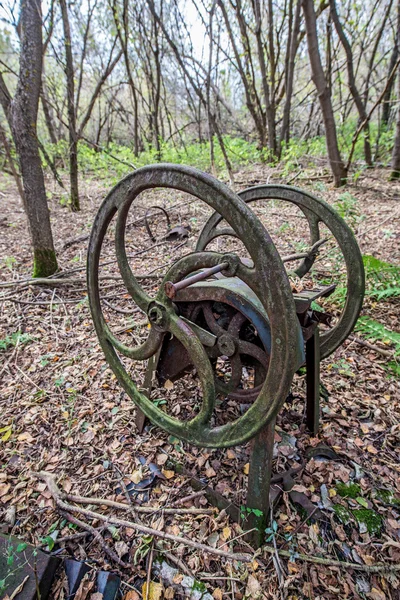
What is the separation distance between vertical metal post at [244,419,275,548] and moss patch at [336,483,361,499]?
17.6 inches

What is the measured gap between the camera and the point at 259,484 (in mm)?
1470

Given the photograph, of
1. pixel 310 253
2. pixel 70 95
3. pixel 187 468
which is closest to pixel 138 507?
pixel 187 468

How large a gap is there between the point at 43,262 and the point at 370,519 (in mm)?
3695

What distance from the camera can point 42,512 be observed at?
1709 millimetres

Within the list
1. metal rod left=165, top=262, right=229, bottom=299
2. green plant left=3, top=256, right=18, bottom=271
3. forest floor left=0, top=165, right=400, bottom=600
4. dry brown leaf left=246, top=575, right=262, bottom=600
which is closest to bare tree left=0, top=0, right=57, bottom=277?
green plant left=3, top=256, right=18, bottom=271

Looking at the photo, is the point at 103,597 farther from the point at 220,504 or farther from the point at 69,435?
the point at 69,435

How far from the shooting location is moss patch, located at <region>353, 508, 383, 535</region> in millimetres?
1564

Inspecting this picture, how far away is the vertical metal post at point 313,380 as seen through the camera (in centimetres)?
180

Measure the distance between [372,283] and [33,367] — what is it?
3198 mm

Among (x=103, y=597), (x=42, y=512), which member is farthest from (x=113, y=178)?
(x=103, y=597)

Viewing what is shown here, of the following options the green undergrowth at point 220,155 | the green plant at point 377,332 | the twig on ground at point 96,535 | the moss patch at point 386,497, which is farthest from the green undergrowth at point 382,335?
the green undergrowth at point 220,155

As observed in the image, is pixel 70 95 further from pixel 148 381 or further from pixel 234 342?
pixel 234 342

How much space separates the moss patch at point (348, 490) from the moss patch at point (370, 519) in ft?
0.24

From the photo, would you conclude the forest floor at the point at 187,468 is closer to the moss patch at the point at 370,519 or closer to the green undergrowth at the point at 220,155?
the moss patch at the point at 370,519
